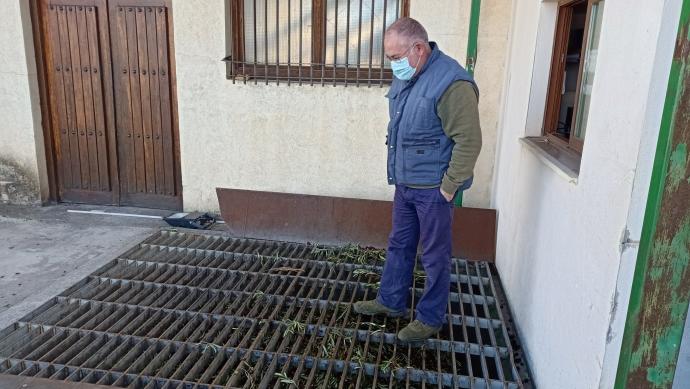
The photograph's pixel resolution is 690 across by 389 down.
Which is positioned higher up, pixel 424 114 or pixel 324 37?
pixel 324 37

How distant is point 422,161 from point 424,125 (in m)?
0.19

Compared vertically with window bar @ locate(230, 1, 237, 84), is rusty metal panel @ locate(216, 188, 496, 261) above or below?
below

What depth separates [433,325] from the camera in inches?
117

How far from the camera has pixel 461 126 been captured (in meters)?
2.61

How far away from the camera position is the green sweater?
2.61 m

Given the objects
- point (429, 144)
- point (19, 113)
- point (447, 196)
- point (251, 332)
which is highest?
point (429, 144)

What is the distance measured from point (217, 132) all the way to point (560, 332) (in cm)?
366

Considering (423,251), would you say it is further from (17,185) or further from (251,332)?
(17,185)

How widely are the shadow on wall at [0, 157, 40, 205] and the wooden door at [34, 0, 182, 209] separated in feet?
0.71

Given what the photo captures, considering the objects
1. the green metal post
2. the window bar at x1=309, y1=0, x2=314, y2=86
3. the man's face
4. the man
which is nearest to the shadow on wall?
the window bar at x1=309, y1=0, x2=314, y2=86

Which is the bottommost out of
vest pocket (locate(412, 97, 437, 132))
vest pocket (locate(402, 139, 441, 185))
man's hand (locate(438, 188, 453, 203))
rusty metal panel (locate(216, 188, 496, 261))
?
rusty metal panel (locate(216, 188, 496, 261))

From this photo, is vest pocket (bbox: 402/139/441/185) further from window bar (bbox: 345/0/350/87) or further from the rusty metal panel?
window bar (bbox: 345/0/350/87)

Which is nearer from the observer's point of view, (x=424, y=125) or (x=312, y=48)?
(x=424, y=125)

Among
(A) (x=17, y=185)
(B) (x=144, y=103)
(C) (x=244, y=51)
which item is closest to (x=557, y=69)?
(C) (x=244, y=51)
